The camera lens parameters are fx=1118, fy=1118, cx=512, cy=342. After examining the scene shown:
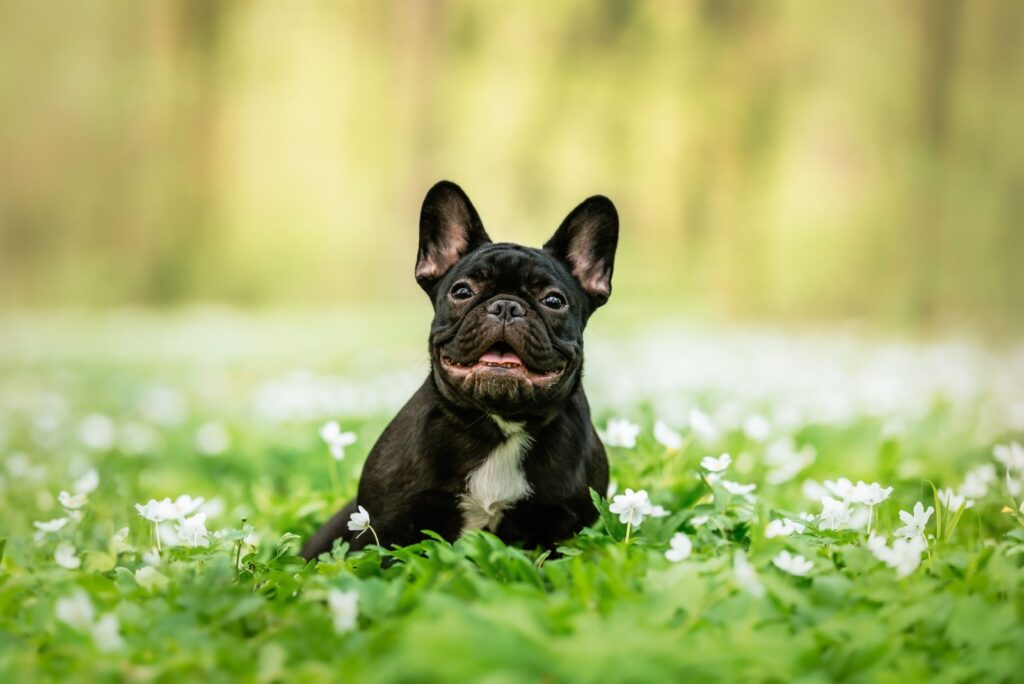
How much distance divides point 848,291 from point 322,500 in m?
9.94

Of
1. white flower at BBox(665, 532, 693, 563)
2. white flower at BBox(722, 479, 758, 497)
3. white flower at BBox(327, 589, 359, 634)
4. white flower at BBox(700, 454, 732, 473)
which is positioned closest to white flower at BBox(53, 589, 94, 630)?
white flower at BBox(327, 589, 359, 634)

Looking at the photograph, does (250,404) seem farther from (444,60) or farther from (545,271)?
(444,60)

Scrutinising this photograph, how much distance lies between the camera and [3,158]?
541 inches

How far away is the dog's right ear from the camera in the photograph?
3.79 m

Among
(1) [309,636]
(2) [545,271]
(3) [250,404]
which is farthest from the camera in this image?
(3) [250,404]

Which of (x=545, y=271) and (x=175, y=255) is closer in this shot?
(x=545, y=271)

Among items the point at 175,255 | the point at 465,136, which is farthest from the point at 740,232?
the point at 175,255

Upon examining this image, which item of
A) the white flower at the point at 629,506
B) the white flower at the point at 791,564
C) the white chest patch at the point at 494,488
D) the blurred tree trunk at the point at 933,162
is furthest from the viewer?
the blurred tree trunk at the point at 933,162

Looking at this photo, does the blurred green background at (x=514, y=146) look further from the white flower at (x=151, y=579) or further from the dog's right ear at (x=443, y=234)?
the white flower at (x=151, y=579)

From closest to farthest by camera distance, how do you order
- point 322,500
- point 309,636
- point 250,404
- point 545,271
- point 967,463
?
point 309,636 → point 545,271 → point 322,500 → point 967,463 → point 250,404

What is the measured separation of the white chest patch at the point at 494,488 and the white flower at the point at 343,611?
3.04 ft

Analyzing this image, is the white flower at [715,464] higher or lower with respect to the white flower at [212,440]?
higher

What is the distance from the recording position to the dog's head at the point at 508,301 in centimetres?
329

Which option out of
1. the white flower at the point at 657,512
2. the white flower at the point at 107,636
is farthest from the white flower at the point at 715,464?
the white flower at the point at 107,636
